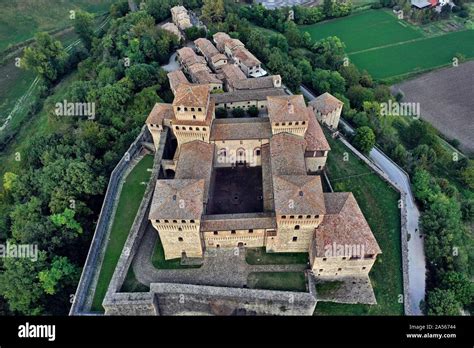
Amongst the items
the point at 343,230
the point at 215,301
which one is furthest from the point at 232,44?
the point at 215,301

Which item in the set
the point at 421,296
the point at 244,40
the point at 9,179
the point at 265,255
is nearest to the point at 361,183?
the point at 421,296

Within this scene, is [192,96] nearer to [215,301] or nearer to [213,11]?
[215,301]

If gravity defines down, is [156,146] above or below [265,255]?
above

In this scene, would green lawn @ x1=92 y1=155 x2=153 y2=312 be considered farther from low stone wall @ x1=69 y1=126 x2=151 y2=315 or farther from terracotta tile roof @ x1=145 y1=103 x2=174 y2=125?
terracotta tile roof @ x1=145 y1=103 x2=174 y2=125

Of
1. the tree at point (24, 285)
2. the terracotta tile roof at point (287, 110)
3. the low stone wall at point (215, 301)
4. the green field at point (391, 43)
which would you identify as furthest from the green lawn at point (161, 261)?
the green field at point (391, 43)

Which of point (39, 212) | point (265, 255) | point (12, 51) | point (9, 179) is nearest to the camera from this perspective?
point (265, 255)

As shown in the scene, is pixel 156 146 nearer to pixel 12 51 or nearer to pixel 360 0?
pixel 12 51

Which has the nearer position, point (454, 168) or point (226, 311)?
point (226, 311)
